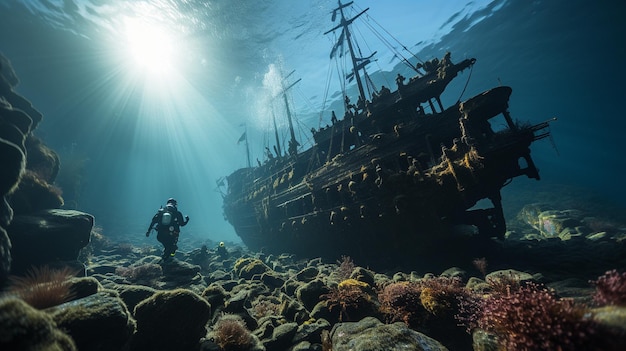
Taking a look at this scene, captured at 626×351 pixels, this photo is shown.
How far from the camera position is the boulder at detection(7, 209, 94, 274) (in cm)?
861

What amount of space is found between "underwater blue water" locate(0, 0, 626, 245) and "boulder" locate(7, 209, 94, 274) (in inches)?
845

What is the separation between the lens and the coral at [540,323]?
2.50 m

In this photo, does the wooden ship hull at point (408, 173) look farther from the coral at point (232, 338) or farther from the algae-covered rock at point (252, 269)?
the coral at point (232, 338)

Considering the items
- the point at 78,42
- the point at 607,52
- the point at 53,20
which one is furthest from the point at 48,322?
the point at 607,52

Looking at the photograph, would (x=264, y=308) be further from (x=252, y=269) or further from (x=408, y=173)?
(x=408, y=173)

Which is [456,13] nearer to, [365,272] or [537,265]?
[537,265]

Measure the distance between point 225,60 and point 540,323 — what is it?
123 feet

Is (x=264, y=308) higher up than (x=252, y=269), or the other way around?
(x=252, y=269)

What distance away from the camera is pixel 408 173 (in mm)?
10281

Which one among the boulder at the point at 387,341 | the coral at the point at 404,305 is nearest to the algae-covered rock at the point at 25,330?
the boulder at the point at 387,341

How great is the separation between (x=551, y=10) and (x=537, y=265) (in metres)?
36.4

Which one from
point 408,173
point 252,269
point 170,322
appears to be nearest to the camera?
point 170,322

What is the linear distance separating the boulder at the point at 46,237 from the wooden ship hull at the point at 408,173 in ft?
38.0

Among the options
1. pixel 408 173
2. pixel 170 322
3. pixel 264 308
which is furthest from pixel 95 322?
pixel 408 173
